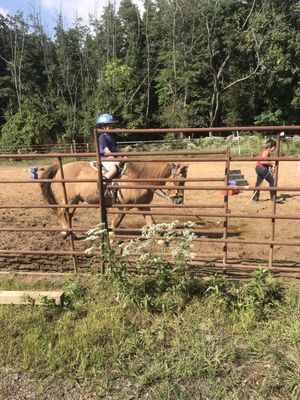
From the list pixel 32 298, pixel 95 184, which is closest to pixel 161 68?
pixel 95 184

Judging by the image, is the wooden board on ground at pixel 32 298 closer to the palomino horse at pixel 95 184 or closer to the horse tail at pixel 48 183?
the palomino horse at pixel 95 184

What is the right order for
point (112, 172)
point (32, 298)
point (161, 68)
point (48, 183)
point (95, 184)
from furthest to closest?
point (161, 68)
point (95, 184)
point (48, 183)
point (112, 172)
point (32, 298)

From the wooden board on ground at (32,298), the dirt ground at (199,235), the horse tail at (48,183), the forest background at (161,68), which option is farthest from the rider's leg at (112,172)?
the forest background at (161,68)

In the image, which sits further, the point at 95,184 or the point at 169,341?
the point at 95,184

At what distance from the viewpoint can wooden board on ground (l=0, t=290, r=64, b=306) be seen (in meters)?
4.28

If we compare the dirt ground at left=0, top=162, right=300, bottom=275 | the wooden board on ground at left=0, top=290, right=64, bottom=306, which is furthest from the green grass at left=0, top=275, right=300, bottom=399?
the dirt ground at left=0, top=162, right=300, bottom=275

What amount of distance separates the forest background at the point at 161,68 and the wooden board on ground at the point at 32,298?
112 ft

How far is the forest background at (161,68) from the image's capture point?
40.2m

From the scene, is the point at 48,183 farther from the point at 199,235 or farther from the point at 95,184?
the point at 199,235

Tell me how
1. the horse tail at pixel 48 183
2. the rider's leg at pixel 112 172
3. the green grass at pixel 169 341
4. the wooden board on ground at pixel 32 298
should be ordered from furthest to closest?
the horse tail at pixel 48 183
the rider's leg at pixel 112 172
the wooden board on ground at pixel 32 298
the green grass at pixel 169 341

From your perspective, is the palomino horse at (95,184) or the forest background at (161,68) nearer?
the palomino horse at (95,184)

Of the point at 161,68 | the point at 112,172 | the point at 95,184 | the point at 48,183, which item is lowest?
the point at 95,184

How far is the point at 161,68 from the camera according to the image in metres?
46.4

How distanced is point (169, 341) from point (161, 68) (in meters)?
45.9
